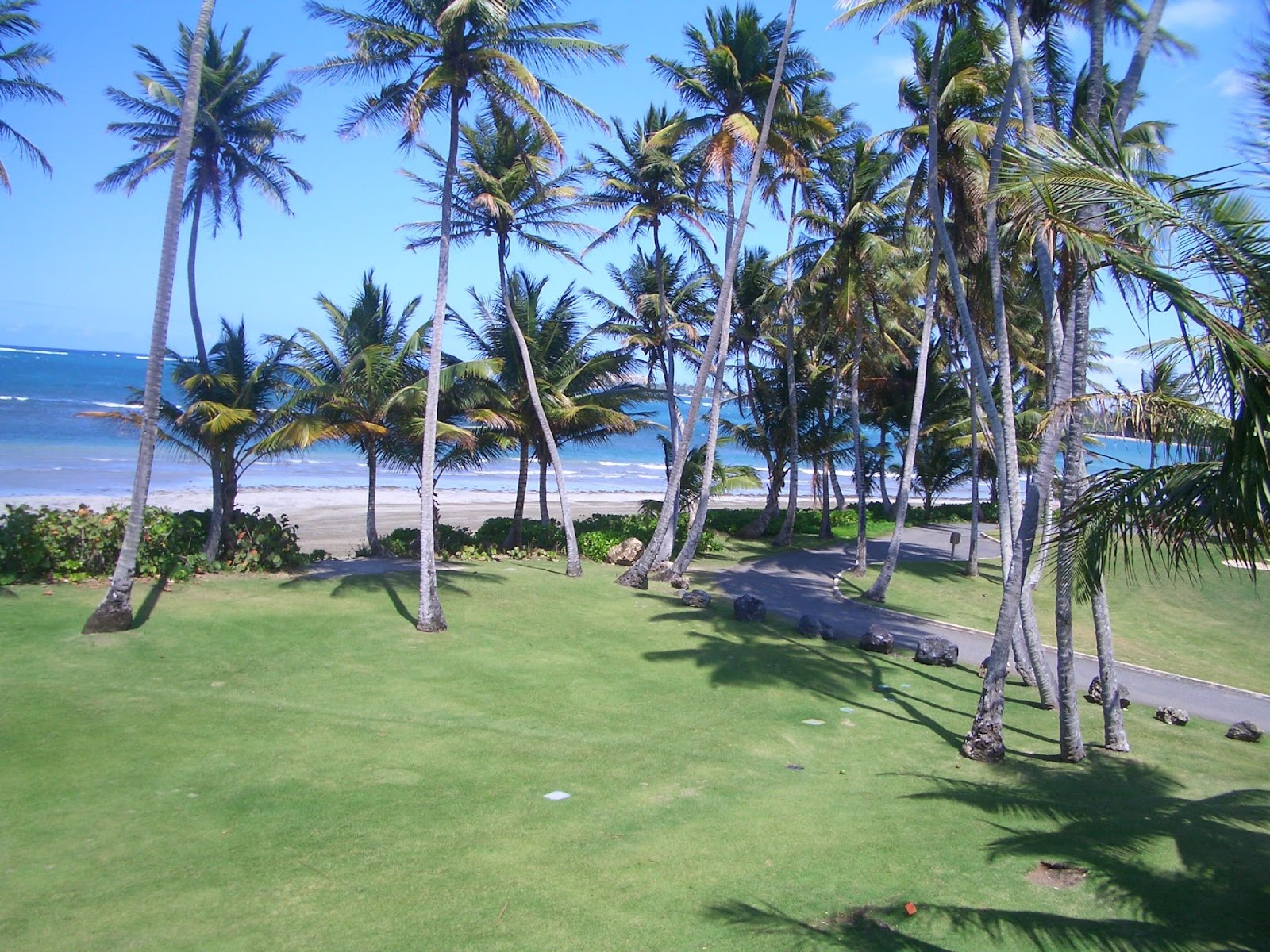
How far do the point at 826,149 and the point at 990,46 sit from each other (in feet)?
29.2

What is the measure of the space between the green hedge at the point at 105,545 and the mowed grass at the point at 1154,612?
13.1 metres

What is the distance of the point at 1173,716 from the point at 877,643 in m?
4.41

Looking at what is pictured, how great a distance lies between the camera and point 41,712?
8477 mm

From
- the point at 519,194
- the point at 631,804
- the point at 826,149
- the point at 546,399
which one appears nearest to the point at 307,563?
the point at 546,399

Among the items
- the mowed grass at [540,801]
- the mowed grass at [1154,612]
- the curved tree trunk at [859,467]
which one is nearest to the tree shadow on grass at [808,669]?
the mowed grass at [540,801]

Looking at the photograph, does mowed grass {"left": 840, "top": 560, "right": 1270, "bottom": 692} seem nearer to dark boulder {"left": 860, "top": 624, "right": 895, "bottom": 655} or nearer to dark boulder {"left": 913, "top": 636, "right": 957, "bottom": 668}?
dark boulder {"left": 913, "top": 636, "right": 957, "bottom": 668}

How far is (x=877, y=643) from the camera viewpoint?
1513cm

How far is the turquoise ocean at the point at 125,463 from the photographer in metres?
33.7

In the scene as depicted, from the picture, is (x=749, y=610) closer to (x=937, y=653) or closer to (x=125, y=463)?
(x=937, y=653)

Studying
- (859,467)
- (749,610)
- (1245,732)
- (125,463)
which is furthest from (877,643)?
(125,463)

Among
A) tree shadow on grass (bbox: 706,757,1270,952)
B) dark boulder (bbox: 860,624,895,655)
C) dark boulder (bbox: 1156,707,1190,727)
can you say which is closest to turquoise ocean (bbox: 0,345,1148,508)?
dark boulder (bbox: 860,624,895,655)

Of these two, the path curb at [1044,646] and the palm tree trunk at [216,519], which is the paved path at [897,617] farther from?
the palm tree trunk at [216,519]

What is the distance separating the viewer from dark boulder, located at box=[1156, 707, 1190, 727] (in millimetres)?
12359

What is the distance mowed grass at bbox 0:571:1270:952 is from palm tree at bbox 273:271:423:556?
4096 mm
